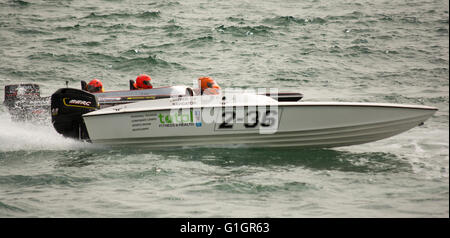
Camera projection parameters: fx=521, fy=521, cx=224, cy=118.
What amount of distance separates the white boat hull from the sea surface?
204mm

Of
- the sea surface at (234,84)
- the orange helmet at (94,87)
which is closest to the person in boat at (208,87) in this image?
the sea surface at (234,84)

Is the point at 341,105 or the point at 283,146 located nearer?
the point at 341,105

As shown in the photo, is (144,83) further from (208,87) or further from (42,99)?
(42,99)

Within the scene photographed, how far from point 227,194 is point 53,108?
4019 mm

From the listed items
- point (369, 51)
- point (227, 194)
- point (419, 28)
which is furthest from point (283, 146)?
point (419, 28)

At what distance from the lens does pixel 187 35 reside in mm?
17031

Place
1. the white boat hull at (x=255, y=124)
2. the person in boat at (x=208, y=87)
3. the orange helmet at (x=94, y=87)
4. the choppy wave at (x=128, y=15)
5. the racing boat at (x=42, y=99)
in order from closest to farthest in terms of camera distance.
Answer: the white boat hull at (x=255, y=124) → the person in boat at (x=208, y=87) → the racing boat at (x=42, y=99) → the orange helmet at (x=94, y=87) → the choppy wave at (x=128, y=15)

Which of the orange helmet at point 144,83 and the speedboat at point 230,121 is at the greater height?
the orange helmet at point 144,83

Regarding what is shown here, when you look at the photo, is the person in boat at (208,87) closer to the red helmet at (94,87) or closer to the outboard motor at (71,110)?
the outboard motor at (71,110)

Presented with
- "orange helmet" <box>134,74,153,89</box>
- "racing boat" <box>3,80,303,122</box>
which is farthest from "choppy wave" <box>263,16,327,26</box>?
"orange helmet" <box>134,74,153,89</box>

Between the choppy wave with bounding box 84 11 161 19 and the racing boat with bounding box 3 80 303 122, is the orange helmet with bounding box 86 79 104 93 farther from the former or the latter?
the choppy wave with bounding box 84 11 161 19

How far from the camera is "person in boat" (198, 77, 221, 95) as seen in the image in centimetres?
850

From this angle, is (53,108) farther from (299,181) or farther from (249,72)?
(249,72)

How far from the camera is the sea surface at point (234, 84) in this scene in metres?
5.79
